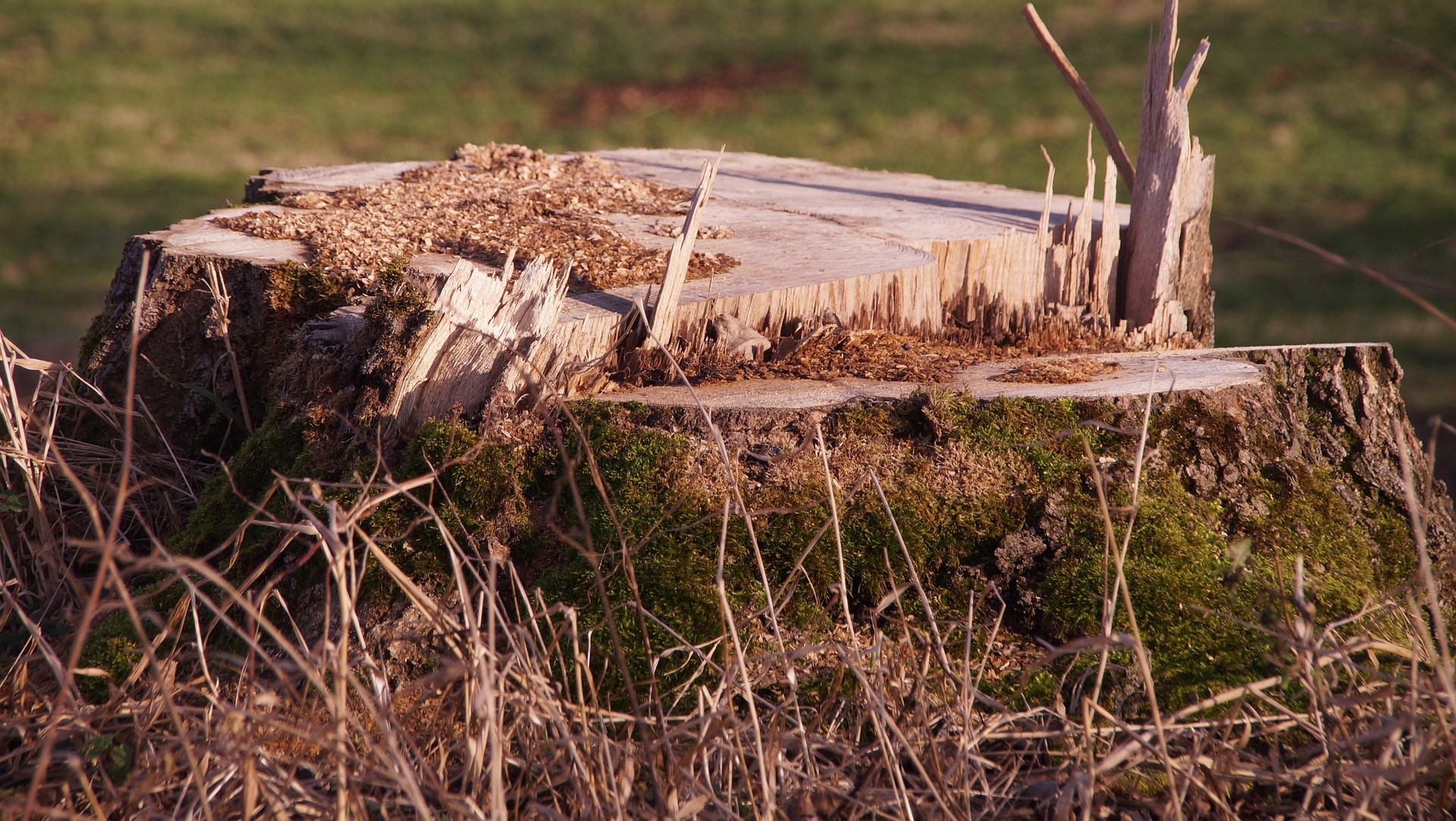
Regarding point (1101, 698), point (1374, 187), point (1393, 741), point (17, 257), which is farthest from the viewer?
point (1374, 187)

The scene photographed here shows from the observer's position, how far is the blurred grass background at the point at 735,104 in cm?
912

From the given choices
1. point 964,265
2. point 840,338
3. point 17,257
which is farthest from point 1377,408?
point 17,257

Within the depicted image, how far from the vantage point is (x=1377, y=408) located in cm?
247

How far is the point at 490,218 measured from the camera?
2.81m

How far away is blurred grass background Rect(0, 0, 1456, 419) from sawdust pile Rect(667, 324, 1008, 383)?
5.52 metres

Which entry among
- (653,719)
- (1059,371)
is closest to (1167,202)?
(1059,371)

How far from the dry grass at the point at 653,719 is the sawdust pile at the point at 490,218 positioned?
63cm

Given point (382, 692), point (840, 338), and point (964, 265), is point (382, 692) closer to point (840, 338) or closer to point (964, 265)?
point (840, 338)

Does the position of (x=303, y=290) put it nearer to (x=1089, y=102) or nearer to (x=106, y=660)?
(x=106, y=660)

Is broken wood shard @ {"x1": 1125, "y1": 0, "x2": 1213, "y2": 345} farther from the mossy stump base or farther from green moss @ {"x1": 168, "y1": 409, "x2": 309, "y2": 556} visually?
green moss @ {"x1": 168, "y1": 409, "x2": 309, "y2": 556}

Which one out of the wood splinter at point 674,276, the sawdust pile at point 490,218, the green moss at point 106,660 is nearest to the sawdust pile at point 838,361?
the wood splinter at point 674,276

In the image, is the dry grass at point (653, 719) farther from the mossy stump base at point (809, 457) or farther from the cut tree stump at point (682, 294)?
the cut tree stump at point (682, 294)

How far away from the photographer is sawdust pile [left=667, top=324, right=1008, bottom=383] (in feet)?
7.59

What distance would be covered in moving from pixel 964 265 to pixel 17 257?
8.71 m
